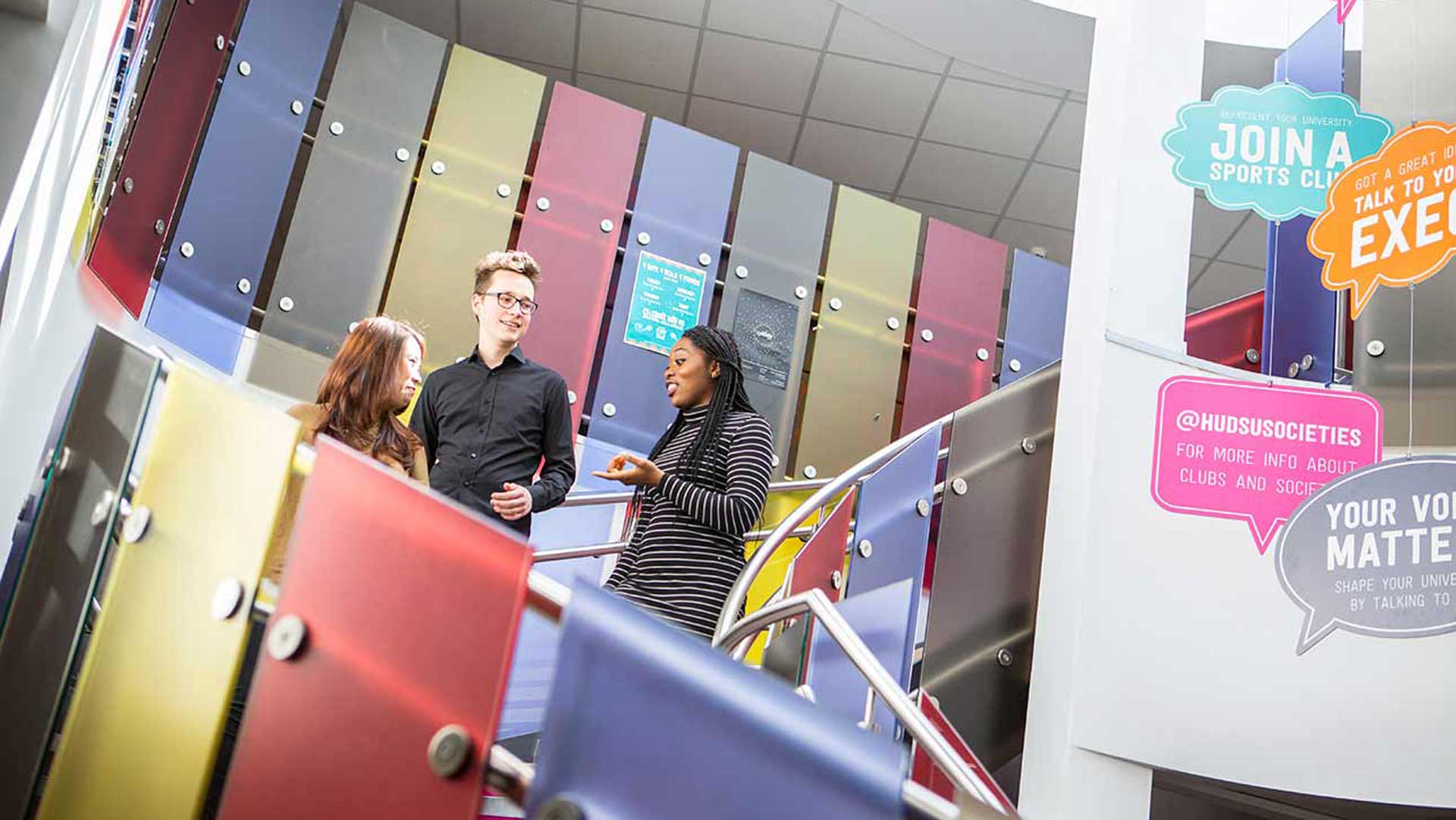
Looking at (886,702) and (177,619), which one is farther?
(886,702)

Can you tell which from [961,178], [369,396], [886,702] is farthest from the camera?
[961,178]

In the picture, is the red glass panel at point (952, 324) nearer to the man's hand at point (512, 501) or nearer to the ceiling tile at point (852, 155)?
the ceiling tile at point (852, 155)

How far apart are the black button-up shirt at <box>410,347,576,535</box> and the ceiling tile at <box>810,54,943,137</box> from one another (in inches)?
160

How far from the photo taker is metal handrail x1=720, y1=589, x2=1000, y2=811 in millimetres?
2373

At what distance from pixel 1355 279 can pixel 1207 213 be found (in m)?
4.28

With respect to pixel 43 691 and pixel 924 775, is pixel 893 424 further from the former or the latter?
pixel 43 691

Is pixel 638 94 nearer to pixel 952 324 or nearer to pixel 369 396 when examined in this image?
pixel 952 324

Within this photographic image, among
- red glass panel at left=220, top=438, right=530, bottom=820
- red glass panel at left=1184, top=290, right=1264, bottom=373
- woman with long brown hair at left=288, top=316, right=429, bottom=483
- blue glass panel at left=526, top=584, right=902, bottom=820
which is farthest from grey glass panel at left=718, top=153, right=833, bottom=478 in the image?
blue glass panel at left=526, top=584, right=902, bottom=820

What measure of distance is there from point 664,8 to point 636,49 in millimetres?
399

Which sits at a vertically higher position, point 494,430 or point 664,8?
point 664,8

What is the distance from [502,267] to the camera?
3.37 meters

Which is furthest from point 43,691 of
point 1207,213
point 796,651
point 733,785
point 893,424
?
point 1207,213

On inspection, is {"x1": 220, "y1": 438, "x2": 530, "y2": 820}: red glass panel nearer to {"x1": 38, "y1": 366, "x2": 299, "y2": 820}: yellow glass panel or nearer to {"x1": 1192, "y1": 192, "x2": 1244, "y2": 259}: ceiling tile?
{"x1": 38, "y1": 366, "x2": 299, "y2": 820}: yellow glass panel

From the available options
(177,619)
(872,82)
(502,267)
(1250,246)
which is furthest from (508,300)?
(1250,246)
